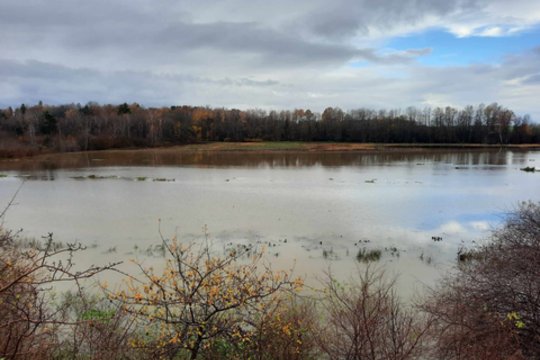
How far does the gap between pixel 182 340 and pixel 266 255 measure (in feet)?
24.1

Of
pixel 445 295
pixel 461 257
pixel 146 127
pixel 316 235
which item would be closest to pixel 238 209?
pixel 316 235

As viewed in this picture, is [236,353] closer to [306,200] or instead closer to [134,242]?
[134,242]

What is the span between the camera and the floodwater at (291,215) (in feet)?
41.2

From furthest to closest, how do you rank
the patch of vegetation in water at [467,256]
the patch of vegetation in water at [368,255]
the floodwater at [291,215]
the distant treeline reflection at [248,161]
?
the distant treeline reflection at [248,161]
the floodwater at [291,215]
the patch of vegetation in water at [368,255]
the patch of vegetation in water at [467,256]

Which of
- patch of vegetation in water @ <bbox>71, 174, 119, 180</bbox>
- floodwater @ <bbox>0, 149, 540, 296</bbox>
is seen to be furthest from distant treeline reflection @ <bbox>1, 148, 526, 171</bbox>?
floodwater @ <bbox>0, 149, 540, 296</bbox>

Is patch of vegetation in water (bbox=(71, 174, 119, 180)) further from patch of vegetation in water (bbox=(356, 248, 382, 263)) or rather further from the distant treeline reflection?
patch of vegetation in water (bbox=(356, 248, 382, 263))

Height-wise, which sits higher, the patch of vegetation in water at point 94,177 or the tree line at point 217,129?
the tree line at point 217,129

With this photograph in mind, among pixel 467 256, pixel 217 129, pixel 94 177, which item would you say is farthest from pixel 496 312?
pixel 217 129

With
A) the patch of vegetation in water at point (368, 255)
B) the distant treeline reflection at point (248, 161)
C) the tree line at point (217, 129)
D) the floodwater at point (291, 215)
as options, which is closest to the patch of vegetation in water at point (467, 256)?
the floodwater at point (291, 215)

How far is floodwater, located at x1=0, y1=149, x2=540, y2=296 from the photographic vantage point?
1257 cm

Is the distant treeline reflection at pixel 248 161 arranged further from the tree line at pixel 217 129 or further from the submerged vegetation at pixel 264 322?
the submerged vegetation at pixel 264 322

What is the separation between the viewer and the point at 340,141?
89000mm

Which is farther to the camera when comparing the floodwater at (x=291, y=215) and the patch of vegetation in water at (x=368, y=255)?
the floodwater at (x=291, y=215)

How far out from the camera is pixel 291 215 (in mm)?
18375
